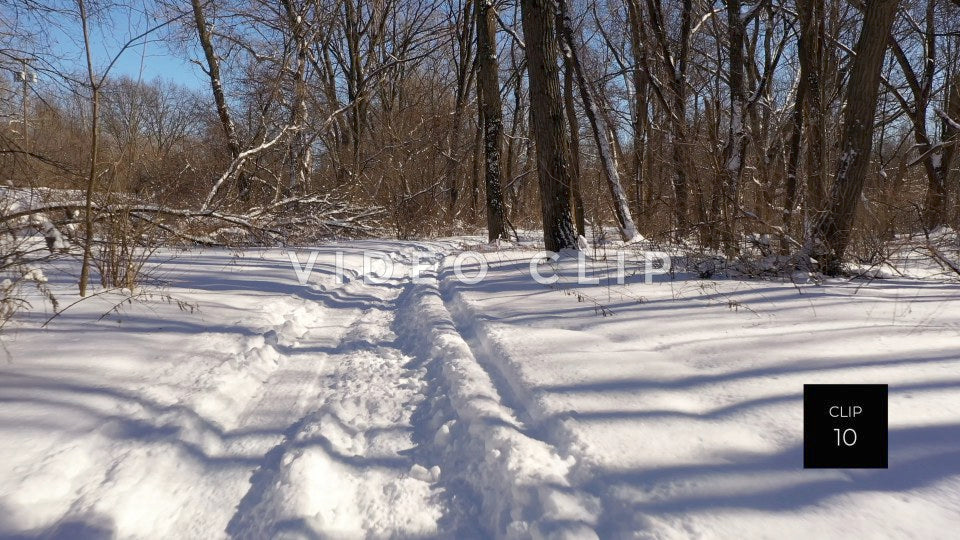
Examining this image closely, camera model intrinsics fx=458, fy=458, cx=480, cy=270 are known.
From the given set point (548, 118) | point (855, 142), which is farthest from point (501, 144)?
point (855, 142)

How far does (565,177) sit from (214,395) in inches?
246

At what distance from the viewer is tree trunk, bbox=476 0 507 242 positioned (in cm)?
1139

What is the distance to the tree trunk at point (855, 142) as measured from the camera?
17.0 feet

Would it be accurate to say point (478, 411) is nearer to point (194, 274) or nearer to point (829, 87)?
point (194, 274)

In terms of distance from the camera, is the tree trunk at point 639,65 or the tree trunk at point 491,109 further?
the tree trunk at point 491,109

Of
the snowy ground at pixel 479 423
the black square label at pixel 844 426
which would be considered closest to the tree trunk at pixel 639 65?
the snowy ground at pixel 479 423

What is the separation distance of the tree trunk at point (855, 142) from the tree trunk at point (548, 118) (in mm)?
3504

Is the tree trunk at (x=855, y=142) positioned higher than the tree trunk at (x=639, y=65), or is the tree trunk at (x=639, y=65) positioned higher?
the tree trunk at (x=639, y=65)

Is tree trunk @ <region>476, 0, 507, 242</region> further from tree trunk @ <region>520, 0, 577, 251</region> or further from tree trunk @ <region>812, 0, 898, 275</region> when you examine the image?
tree trunk @ <region>812, 0, 898, 275</region>


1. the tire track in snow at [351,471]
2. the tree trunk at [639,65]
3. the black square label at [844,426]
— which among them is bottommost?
the tire track in snow at [351,471]

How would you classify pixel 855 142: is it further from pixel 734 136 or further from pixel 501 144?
pixel 501 144

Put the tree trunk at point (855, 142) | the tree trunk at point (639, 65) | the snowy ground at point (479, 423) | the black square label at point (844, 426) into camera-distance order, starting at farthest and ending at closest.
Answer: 1. the tree trunk at point (639, 65)
2. the tree trunk at point (855, 142)
3. the black square label at point (844, 426)
4. the snowy ground at point (479, 423)

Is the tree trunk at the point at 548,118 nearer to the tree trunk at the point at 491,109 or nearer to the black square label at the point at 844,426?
the tree trunk at the point at 491,109

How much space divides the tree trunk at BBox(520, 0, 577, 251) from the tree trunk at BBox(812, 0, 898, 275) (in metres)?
3.50
